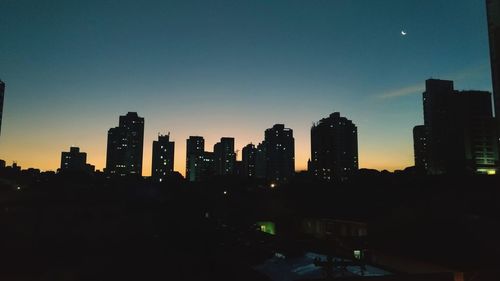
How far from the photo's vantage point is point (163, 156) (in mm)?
177375

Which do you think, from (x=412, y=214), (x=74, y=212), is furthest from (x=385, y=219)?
(x=74, y=212)

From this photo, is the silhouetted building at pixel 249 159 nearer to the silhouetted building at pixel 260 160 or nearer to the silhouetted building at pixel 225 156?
the silhouetted building at pixel 260 160

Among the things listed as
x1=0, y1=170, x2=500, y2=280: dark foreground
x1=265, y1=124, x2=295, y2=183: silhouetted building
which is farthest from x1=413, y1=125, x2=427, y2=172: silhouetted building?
x1=0, y1=170, x2=500, y2=280: dark foreground

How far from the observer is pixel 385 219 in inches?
844

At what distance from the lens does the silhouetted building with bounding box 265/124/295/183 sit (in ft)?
523

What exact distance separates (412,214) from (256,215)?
18.5 meters

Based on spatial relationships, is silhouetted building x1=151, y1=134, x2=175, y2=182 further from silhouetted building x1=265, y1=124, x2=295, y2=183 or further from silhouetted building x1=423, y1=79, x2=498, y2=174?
silhouetted building x1=423, y1=79, x2=498, y2=174

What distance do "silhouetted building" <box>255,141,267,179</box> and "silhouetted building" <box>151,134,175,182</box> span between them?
40891mm

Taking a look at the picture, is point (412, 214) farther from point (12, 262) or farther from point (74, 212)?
point (74, 212)

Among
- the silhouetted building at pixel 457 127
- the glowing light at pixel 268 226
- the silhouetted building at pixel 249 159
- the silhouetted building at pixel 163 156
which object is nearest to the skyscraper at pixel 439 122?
the silhouetted building at pixel 457 127

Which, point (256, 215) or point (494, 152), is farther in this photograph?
point (494, 152)

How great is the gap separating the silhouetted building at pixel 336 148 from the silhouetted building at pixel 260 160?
70.9ft

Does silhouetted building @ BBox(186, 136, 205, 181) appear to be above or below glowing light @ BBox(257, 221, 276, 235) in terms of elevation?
above

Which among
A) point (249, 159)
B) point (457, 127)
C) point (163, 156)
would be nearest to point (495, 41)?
point (457, 127)
